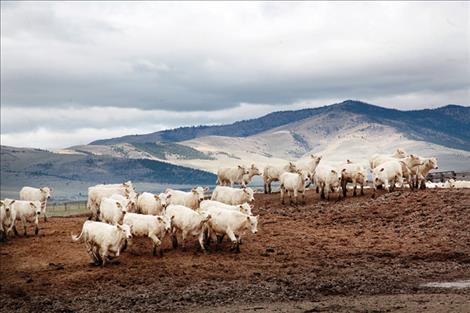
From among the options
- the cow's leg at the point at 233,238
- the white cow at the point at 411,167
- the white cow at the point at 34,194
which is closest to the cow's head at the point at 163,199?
the cow's leg at the point at 233,238

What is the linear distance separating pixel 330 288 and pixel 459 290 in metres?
3.91

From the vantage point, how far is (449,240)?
26.2 m

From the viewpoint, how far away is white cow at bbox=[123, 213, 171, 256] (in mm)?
24844

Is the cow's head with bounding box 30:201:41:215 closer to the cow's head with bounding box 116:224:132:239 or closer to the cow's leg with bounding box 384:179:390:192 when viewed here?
the cow's head with bounding box 116:224:132:239

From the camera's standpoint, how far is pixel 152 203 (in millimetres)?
30281

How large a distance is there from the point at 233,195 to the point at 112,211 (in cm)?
802

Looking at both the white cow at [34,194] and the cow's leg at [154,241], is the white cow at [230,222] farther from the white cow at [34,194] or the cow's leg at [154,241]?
the white cow at [34,194]

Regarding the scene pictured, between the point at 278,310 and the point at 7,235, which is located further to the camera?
the point at 7,235

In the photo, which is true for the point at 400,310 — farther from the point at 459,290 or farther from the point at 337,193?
the point at 337,193

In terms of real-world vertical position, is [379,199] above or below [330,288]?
above

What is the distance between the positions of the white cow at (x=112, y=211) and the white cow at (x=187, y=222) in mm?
2747

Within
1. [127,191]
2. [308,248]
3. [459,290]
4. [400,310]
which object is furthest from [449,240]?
[127,191]

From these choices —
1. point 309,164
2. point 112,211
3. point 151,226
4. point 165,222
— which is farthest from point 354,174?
point 151,226

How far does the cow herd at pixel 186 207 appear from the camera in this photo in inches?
962
